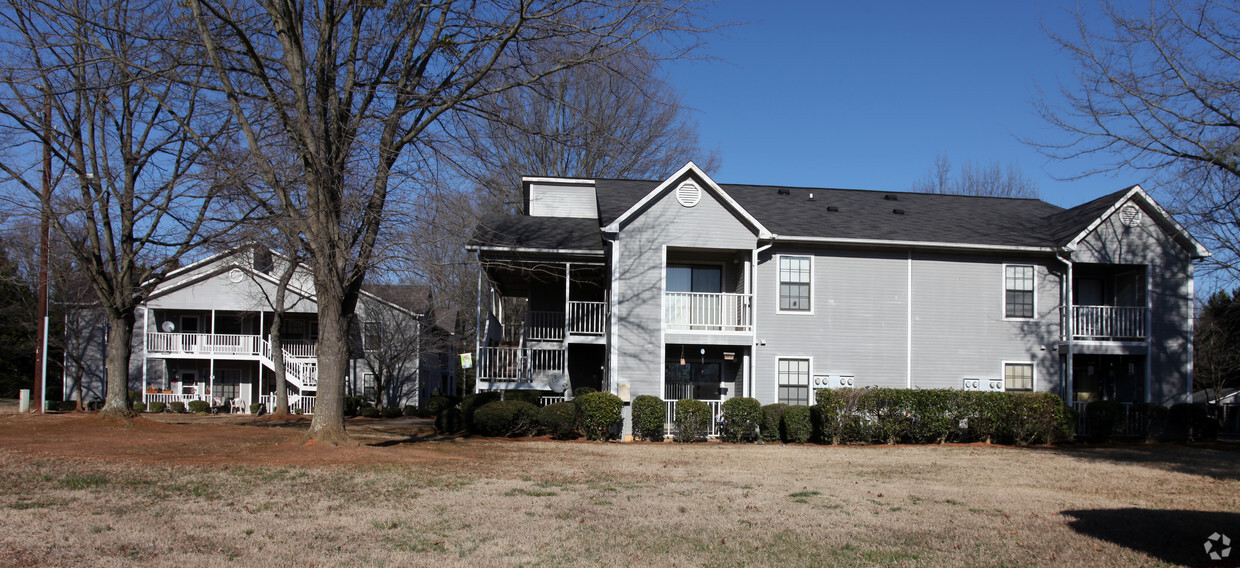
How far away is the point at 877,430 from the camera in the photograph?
62.8ft

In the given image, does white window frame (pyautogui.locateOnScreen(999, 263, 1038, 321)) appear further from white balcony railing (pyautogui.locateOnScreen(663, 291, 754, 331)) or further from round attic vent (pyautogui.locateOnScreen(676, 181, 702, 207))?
round attic vent (pyautogui.locateOnScreen(676, 181, 702, 207))

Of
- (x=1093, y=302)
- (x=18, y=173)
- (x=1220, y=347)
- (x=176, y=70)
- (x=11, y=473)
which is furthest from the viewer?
(x=1220, y=347)

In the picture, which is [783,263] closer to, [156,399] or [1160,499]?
[1160,499]

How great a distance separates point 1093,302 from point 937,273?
15.7 feet

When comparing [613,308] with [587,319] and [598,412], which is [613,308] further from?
[598,412]

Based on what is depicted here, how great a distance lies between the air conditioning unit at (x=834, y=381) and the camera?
2173 cm

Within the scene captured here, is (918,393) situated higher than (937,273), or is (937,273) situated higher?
(937,273)

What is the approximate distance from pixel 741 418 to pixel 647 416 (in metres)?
2.05

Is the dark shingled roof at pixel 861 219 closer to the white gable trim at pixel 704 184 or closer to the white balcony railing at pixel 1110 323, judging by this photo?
the white gable trim at pixel 704 184

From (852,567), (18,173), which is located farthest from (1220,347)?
(18,173)

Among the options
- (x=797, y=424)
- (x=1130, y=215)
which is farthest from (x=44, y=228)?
(x=1130, y=215)

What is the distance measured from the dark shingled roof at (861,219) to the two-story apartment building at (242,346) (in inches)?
573

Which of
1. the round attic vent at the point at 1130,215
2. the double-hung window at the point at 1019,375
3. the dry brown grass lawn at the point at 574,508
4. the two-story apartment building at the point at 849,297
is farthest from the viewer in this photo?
the double-hung window at the point at 1019,375

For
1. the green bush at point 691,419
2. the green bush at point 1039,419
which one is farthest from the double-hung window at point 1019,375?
the green bush at point 691,419
